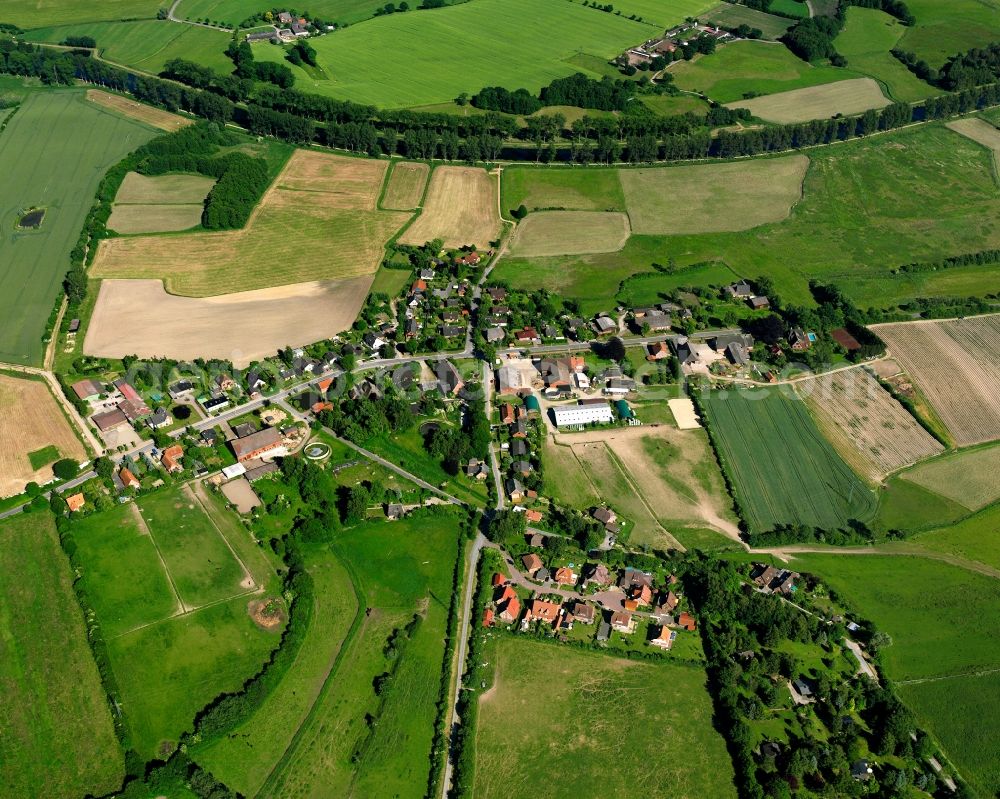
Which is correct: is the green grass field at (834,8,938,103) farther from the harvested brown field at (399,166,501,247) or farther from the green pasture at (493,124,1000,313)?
the harvested brown field at (399,166,501,247)

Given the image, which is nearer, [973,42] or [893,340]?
[893,340]

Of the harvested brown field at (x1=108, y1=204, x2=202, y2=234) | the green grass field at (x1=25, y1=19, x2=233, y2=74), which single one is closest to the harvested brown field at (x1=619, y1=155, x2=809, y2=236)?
the harvested brown field at (x1=108, y1=204, x2=202, y2=234)

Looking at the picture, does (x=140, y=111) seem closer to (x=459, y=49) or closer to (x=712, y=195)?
(x=459, y=49)

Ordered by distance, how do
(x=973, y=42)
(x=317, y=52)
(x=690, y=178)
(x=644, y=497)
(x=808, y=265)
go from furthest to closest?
(x=973, y=42)
(x=317, y=52)
(x=690, y=178)
(x=808, y=265)
(x=644, y=497)

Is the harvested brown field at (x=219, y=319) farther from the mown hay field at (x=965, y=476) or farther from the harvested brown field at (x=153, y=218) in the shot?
the mown hay field at (x=965, y=476)

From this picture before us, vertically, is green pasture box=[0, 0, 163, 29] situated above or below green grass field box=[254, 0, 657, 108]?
below

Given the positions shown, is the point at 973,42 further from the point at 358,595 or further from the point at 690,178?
the point at 358,595

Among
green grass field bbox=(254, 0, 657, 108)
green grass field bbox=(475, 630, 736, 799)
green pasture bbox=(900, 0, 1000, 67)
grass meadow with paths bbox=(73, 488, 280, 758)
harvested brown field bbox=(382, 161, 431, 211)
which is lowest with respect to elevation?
grass meadow with paths bbox=(73, 488, 280, 758)

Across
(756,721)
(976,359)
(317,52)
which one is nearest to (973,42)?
(976,359)
